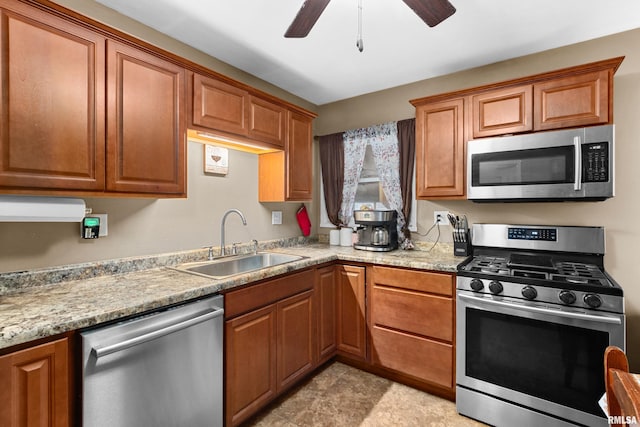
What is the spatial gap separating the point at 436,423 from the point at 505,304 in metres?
0.85

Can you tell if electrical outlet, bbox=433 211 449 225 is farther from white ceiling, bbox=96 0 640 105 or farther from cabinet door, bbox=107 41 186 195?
cabinet door, bbox=107 41 186 195

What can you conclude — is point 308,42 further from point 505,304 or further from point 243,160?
point 505,304

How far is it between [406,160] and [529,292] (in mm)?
1496

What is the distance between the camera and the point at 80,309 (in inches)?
47.9

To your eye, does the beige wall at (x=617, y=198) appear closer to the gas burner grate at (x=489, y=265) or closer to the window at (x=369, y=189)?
A: the gas burner grate at (x=489, y=265)

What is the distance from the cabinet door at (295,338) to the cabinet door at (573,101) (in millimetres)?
1999

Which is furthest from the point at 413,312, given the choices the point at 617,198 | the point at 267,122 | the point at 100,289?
the point at 100,289

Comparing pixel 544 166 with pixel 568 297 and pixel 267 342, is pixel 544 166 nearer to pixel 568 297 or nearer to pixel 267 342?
pixel 568 297

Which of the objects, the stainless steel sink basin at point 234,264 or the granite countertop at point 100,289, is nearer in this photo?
the granite countertop at point 100,289

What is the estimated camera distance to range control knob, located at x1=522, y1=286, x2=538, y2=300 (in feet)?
5.67

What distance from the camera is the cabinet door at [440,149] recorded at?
7.70 ft

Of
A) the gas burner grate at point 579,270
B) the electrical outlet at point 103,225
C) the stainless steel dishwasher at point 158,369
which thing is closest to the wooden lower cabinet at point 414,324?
the gas burner grate at point 579,270

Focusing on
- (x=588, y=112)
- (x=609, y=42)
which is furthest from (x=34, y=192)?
(x=609, y=42)

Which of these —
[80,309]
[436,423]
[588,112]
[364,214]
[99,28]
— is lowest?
[436,423]
